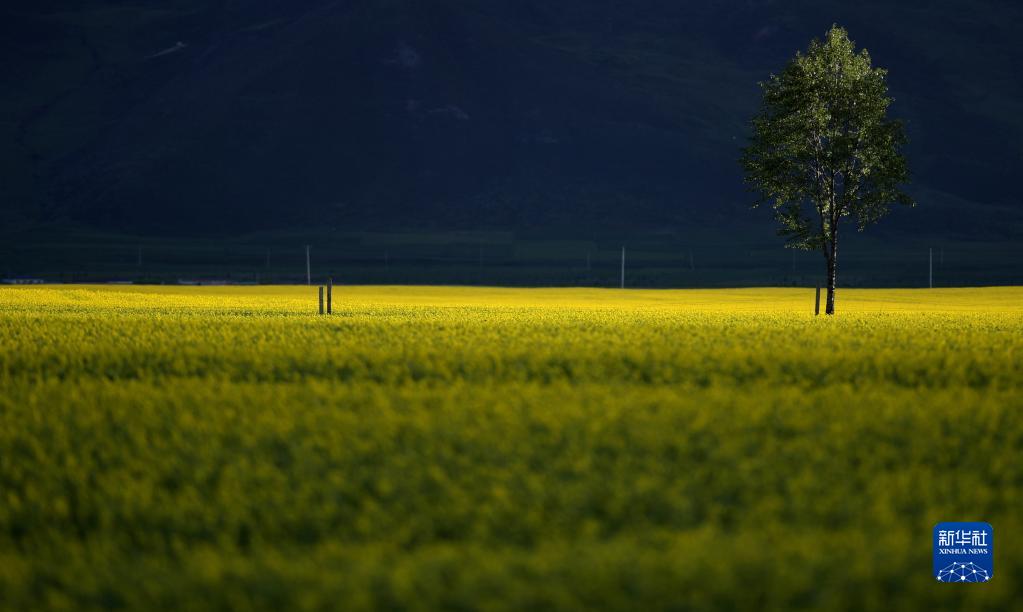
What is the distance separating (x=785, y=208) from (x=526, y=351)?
119 feet

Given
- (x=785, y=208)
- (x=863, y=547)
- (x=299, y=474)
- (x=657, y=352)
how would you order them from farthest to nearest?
(x=785, y=208) → (x=657, y=352) → (x=299, y=474) → (x=863, y=547)

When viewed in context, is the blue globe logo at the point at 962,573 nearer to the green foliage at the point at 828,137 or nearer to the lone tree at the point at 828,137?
the green foliage at the point at 828,137

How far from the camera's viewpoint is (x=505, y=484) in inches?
563

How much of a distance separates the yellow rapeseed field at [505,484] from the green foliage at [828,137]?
3355cm

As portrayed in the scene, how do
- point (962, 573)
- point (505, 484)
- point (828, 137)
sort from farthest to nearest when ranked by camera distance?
1. point (828, 137)
2. point (505, 484)
3. point (962, 573)

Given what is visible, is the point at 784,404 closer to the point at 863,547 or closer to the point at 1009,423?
the point at 1009,423

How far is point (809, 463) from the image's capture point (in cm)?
1557

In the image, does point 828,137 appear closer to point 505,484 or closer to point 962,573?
point 505,484

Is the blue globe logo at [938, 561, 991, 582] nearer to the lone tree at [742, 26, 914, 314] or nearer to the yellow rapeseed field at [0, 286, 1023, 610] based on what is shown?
the yellow rapeseed field at [0, 286, 1023, 610]

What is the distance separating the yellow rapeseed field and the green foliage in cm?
3355

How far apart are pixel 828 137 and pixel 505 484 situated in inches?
1917

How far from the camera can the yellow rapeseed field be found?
11383 millimetres

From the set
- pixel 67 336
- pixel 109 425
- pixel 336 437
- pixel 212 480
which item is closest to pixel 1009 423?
pixel 336 437

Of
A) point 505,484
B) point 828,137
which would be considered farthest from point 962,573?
point 828,137
